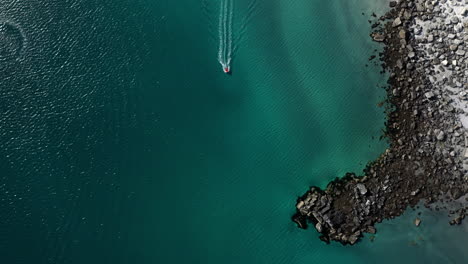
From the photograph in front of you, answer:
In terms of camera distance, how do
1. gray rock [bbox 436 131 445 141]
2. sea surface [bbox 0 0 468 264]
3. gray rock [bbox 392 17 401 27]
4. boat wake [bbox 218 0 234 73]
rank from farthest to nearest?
gray rock [bbox 392 17 401 27] < boat wake [bbox 218 0 234 73] < gray rock [bbox 436 131 445 141] < sea surface [bbox 0 0 468 264]

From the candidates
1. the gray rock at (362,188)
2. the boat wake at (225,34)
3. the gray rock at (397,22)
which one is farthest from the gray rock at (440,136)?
the boat wake at (225,34)

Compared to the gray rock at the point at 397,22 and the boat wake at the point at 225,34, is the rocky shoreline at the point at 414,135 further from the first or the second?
the boat wake at the point at 225,34

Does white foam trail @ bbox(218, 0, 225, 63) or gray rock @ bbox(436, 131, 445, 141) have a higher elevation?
white foam trail @ bbox(218, 0, 225, 63)

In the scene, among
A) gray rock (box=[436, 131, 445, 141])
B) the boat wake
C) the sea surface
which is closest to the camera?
the sea surface

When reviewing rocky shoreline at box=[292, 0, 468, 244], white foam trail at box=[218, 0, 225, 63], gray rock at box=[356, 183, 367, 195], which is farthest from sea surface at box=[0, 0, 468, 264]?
gray rock at box=[356, 183, 367, 195]

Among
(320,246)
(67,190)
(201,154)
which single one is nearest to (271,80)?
(201,154)

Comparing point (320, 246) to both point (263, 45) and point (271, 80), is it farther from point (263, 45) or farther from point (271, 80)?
point (263, 45)

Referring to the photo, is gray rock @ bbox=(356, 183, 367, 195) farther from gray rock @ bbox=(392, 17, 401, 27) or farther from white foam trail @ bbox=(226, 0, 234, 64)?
white foam trail @ bbox=(226, 0, 234, 64)

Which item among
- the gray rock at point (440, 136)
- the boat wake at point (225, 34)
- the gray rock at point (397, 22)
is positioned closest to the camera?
the gray rock at point (440, 136)
